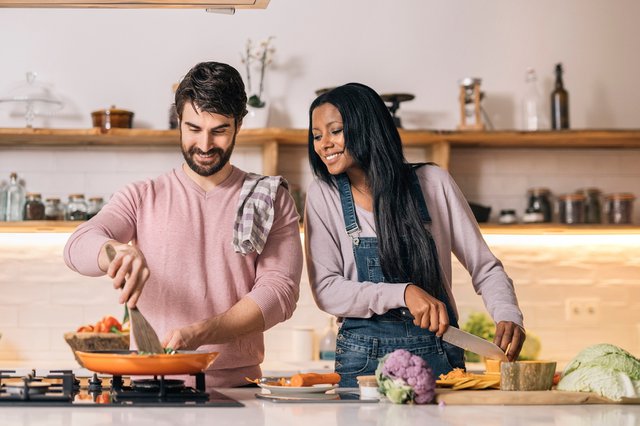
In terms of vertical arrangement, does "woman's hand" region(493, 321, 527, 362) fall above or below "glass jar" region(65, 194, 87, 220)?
below

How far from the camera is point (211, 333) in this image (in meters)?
2.27

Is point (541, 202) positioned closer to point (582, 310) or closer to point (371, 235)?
point (582, 310)

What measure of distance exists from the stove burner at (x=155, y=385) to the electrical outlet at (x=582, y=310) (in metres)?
3.19

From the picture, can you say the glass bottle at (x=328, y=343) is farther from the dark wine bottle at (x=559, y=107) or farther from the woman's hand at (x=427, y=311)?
the woman's hand at (x=427, y=311)

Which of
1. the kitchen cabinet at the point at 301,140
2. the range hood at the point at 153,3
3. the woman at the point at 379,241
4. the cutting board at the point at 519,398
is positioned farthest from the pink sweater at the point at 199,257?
the kitchen cabinet at the point at 301,140

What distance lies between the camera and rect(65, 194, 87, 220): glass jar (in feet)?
14.6

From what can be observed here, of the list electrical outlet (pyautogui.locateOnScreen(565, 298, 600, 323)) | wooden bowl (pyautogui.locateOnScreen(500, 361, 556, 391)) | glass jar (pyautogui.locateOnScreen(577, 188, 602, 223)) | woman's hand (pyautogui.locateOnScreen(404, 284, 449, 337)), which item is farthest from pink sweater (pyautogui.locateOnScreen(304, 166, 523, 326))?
electrical outlet (pyautogui.locateOnScreen(565, 298, 600, 323))

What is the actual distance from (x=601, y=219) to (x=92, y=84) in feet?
8.58

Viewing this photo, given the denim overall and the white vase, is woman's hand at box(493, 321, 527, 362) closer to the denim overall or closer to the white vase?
the denim overall

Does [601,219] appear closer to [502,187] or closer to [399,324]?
[502,187]

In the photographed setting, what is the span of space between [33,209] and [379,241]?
234 cm

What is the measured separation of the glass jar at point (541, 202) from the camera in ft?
15.4

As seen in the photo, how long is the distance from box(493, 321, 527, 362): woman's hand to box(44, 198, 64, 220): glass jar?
8.58 feet

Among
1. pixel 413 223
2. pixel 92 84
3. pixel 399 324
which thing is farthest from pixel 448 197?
pixel 92 84
